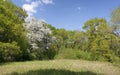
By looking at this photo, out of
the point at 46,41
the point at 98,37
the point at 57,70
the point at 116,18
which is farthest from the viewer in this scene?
the point at 98,37

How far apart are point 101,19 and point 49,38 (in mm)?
12955

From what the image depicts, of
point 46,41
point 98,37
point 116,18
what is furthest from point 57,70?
point 98,37

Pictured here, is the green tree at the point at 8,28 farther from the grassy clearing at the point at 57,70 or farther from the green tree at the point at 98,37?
the green tree at the point at 98,37

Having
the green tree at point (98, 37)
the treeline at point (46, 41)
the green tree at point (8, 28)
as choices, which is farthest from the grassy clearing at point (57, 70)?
the green tree at point (98, 37)

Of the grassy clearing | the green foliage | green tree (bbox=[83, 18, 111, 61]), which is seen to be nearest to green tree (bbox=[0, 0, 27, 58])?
the green foliage

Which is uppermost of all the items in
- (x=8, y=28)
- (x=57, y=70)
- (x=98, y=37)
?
(x=8, y=28)

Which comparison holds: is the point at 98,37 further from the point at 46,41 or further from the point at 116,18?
the point at 116,18

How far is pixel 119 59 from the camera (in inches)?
1652

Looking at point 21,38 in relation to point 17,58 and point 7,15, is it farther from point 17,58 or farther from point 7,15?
point 17,58

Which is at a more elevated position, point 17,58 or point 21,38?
point 21,38

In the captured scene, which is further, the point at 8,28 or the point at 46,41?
the point at 46,41

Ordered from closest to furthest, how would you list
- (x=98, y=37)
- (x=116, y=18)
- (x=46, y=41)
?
(x=116, y=18), (x=46, y=41), (x=98, y=37)

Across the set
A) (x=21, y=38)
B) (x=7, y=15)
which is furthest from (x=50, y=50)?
(x=7, y=15)

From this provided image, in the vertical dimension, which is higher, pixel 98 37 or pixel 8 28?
pixel 8 28
